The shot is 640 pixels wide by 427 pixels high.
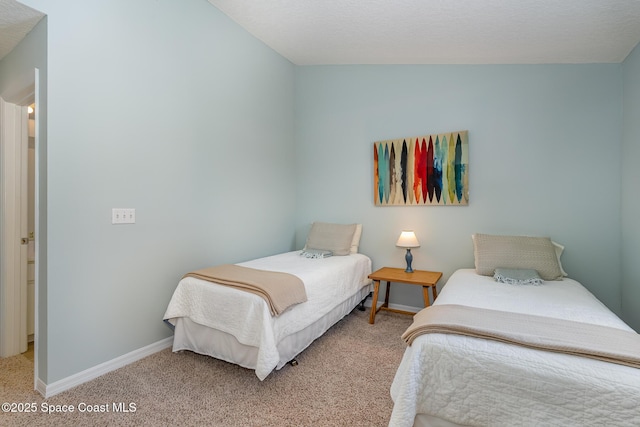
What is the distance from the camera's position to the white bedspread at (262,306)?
6.63ft

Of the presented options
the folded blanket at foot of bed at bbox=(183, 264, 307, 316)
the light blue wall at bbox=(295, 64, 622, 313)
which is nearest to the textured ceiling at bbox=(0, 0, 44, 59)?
the folded blanket at foot of bed at bbox=(183, 264, 307, 316)

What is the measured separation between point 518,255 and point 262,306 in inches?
88.5

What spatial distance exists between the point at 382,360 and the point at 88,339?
6.82 ft

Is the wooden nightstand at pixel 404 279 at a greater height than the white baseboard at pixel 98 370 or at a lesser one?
greater

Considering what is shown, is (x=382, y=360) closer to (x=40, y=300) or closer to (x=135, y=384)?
(x=135, y=384)

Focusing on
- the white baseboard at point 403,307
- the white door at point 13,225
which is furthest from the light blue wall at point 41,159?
the white baseboard at point 403,307

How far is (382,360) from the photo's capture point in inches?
94.3

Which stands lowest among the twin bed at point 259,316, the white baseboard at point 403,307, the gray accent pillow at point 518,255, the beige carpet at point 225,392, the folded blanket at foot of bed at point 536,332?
the beige carpet at point 225,392

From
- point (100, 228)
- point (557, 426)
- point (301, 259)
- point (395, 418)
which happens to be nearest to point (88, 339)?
point (100, 228)

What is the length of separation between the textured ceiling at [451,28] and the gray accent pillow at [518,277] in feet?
6.23

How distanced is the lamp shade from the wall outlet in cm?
248

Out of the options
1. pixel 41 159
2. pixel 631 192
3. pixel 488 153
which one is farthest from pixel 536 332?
pixel 41 159

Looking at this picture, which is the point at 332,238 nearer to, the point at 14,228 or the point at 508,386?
the point at 508,386

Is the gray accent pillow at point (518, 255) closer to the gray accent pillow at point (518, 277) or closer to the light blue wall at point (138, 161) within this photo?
the gray accent pillow at point (518, 277)
